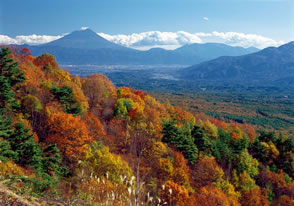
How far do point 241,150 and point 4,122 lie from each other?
1676 inches

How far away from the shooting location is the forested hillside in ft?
58.4

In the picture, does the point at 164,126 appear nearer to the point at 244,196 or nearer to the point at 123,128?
the point at 123,128

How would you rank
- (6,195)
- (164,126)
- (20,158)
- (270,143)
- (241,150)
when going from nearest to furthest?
1. (6,195)
2. (20,158)
3. (164,126)
4. (241,150)
5. (270,143)

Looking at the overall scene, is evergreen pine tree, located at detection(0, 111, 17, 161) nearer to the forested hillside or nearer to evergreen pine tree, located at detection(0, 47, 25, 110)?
the forested hillside

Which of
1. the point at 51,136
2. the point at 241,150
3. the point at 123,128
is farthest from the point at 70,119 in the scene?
the point at 241,150

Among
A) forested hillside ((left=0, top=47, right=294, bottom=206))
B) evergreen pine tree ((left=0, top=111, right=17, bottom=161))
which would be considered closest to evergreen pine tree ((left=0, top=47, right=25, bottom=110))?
forested hillside ((left=0, top=47, right=294, bottom=206))

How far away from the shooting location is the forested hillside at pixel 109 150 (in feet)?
58.4

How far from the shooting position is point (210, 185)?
3484 centimetres

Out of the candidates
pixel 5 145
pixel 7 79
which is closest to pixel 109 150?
pixel 7 79

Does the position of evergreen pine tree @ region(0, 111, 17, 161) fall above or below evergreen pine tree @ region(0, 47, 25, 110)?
below

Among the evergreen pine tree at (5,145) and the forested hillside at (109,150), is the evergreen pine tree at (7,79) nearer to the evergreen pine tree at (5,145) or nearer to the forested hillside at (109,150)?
the forested hillside at (109,150)

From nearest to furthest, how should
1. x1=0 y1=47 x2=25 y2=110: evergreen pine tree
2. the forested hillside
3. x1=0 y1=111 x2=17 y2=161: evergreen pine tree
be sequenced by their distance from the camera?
1. x1=0 y1=111 x2=17 y2=161: evergreen pine tree
2. the forested hillside
3. x1=0 y1=47 x2=25 y2=110: evergreen pine tree

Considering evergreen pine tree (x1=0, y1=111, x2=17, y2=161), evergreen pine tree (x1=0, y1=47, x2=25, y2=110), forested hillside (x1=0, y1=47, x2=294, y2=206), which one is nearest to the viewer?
evergreen pine tree (x1=0, y1=111, x2=17, y2=161)

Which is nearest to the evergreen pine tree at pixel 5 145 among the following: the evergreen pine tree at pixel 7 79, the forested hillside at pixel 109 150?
the forested hillside at pixel 109 150
